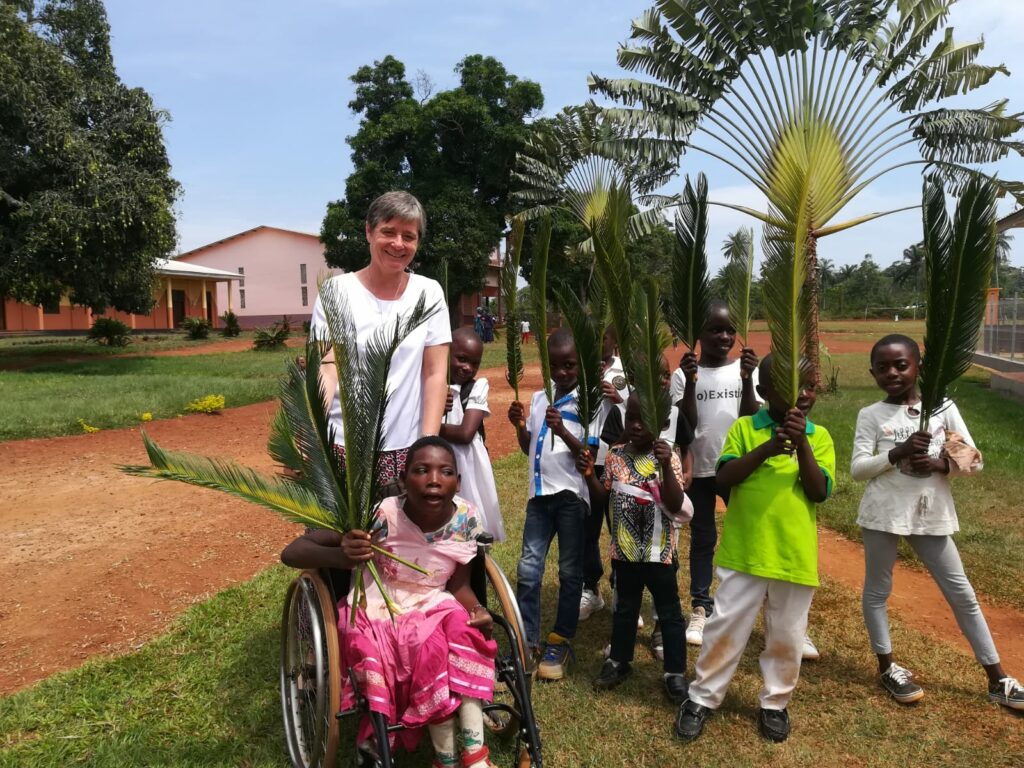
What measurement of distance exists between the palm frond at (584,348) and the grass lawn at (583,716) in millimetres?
1208

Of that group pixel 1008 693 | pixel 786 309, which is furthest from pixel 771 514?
pixel 1008 693

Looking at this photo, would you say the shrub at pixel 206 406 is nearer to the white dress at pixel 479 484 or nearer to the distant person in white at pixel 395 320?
the white dress at pixel 479 484

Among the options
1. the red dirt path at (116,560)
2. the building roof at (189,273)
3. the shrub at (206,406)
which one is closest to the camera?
the red dirt path at (116,560)

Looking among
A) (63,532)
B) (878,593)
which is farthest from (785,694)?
(63,532)

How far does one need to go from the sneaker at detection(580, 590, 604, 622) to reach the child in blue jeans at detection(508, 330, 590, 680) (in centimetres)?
62

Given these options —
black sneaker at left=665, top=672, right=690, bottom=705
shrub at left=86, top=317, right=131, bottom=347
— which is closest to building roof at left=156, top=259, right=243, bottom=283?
shrub at left=86, top=317, right=131, bottom=347

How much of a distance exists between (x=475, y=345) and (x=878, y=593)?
2.19 metres

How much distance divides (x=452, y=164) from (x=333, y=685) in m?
25.0

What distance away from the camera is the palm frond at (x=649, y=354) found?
9.07 feet

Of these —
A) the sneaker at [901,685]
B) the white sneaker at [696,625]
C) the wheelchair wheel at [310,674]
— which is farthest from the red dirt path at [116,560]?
the wheelchair wheel at [310,674]

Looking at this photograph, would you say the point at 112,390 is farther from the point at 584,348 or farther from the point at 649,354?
the point at 649,354

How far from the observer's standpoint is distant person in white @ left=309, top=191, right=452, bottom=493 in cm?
280

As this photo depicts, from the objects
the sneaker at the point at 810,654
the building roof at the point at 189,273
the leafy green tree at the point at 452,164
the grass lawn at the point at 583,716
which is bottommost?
the grass lawn at the point at 583,716

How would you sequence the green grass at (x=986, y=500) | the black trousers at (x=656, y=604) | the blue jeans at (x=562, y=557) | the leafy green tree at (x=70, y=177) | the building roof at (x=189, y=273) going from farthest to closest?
the building roof at (x=189, y=273) → the leafy green tree at (x=70, y=177) → the green grass at (x=986, y=500) → the blue jeans at (x=562, y=557) → the black trousers at (x=656, y=604)
